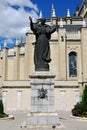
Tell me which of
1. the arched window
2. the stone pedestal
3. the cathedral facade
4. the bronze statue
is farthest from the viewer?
the arched window

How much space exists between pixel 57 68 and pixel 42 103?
3244 centimetres

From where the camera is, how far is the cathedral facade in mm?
37281

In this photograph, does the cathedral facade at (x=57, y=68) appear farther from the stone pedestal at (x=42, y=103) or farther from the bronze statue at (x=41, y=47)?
the stone pedestal at (x=42, y=103)

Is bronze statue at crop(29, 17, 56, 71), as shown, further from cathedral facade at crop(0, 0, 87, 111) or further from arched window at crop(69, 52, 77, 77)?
arched window at crop(69, 52, 77, 77)

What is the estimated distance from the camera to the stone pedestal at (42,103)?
43.2ft

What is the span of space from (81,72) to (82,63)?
4.87 feet

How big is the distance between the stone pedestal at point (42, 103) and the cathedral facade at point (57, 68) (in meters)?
23.6

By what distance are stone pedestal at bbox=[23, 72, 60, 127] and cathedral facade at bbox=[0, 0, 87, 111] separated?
23.6m

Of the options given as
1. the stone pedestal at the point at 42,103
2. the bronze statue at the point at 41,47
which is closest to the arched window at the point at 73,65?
the bronze statue at the point at 41,47

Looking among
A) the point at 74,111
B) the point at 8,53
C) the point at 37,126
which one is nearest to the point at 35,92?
the point at 37,126

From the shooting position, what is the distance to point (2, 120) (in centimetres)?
2089

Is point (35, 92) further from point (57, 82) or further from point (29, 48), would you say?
point (29, 48)

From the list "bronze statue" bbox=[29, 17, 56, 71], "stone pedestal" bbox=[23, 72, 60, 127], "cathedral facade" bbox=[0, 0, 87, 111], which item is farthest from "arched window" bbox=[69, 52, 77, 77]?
"stone pedestal" bbox=[23, 72, 60, 127]

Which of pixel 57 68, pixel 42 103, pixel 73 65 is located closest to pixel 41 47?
pixel 42 103
